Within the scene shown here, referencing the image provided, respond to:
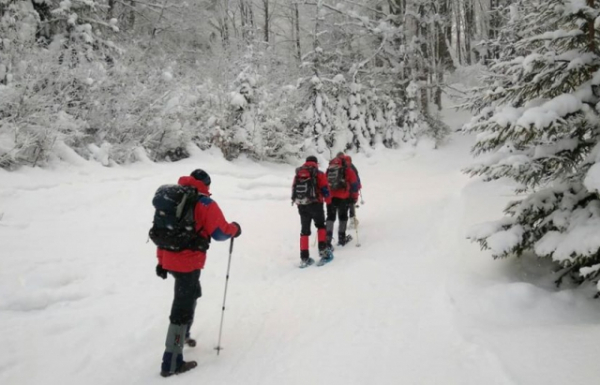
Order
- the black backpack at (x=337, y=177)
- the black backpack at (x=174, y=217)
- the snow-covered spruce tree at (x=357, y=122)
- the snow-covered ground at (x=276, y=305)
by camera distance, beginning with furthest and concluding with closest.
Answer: the snow-covered spruce tree at (x=357, y=122) < the black backpack at (x=337, y=177) < the black backpack at (x=174, y=217) < the snow-covered ground at (x=276, y=305)

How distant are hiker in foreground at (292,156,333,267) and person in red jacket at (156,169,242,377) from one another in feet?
11.8

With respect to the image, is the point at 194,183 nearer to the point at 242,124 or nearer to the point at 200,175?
the point at 200,175

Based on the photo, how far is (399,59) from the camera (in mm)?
22016

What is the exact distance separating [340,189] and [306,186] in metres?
1.34

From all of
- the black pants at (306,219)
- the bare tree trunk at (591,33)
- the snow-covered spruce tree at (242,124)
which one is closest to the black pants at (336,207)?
the black pants at (306,219)

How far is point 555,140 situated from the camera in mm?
5195

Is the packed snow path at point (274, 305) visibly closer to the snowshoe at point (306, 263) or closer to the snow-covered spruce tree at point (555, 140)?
the snowshoe at point (306, 263)

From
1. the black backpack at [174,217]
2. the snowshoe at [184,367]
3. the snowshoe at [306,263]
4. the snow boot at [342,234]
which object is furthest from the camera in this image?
the snow boot at [342,234]

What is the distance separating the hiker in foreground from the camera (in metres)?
7.80

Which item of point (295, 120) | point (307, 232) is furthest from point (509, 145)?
point (295, 120)

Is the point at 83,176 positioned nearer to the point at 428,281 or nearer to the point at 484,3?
the point at 428,281

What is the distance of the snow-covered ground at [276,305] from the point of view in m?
3.78

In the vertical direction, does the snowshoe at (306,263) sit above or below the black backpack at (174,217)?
below

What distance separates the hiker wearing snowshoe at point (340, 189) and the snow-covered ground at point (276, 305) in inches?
25.8
